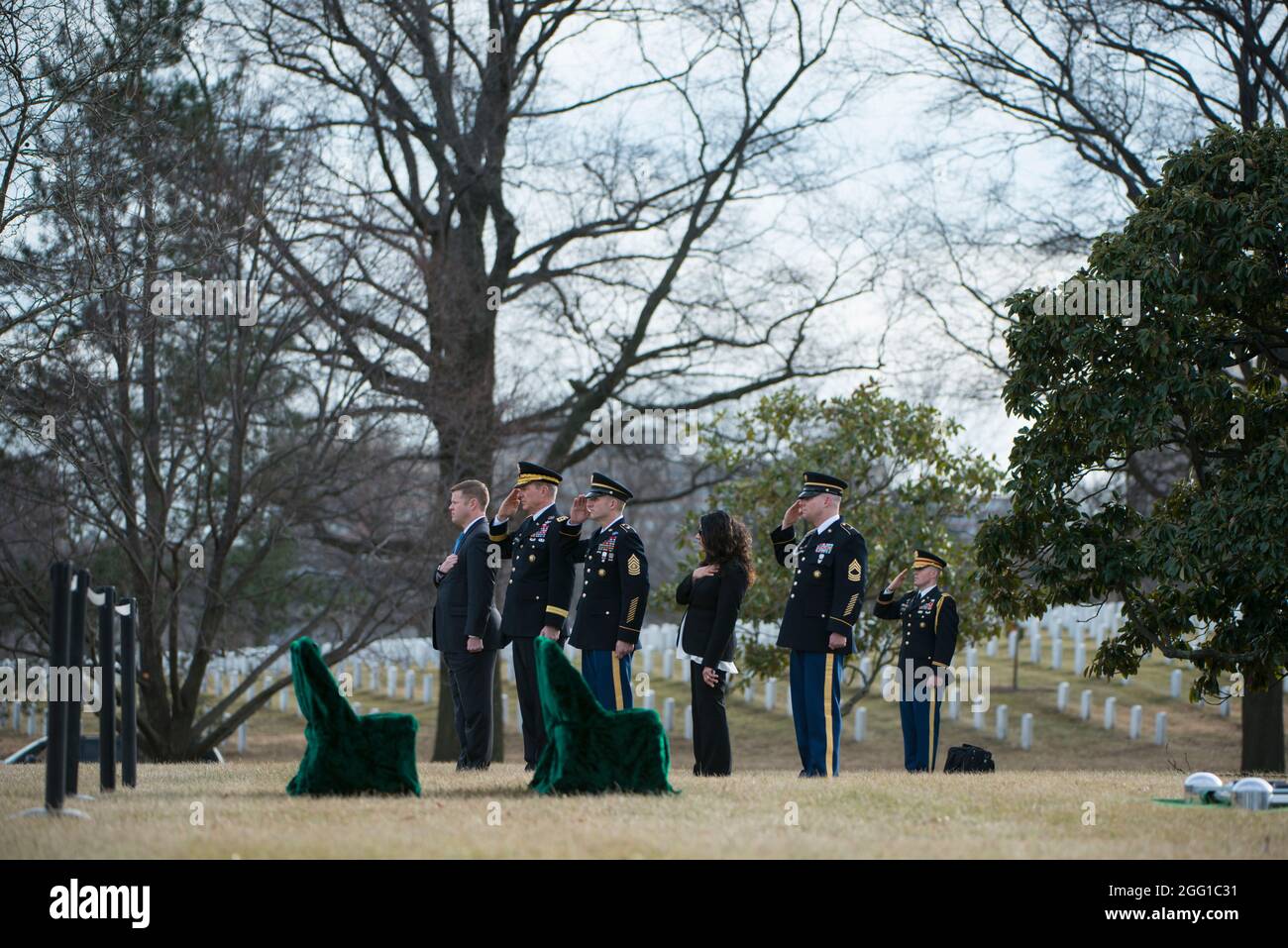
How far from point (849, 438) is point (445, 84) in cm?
803

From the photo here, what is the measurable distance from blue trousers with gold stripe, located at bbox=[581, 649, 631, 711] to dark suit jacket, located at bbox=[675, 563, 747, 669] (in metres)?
0.48

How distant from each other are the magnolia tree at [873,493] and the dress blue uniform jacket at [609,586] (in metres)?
8.77

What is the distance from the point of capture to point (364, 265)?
712 inches

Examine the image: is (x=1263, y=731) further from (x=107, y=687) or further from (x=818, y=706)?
(x=107, y=687)

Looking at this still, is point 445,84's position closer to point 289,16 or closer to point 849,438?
point 289,16

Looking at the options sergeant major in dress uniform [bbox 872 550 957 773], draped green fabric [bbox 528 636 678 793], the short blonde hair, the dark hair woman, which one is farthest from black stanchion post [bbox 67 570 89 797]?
sergeant major in dress uniform [bbox 872 550 957 773]

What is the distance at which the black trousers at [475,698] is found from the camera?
10.1m

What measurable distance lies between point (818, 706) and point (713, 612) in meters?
0.97

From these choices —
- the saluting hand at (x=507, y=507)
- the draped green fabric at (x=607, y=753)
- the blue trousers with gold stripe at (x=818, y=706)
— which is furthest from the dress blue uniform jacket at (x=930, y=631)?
the draped green fabric at (x=607, y=753)

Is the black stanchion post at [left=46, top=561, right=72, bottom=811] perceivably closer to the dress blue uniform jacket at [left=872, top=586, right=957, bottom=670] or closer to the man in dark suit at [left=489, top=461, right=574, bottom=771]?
the man in dark suit at [left=489, top=461, right=574, bottom=771]

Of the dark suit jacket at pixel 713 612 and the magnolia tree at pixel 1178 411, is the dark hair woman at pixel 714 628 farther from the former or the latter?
the magnolia tree at pixel 1178 411

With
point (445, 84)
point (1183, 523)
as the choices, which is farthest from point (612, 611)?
point (445, 84)

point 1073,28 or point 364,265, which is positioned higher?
point 1073,28
